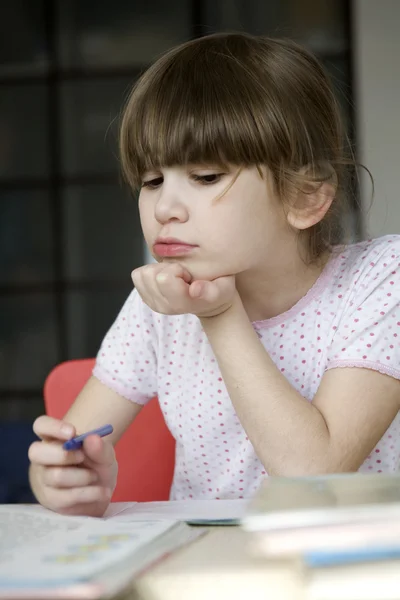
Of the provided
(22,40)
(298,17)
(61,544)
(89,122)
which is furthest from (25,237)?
(61,544)

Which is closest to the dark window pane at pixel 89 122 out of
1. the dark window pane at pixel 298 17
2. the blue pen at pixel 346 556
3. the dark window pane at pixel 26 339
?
the dark window pane at pixel 298 17

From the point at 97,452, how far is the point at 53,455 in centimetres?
5

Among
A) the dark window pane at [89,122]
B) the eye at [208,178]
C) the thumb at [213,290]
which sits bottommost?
the thumb at [213,290]

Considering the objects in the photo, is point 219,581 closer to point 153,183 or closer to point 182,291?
point 182,291

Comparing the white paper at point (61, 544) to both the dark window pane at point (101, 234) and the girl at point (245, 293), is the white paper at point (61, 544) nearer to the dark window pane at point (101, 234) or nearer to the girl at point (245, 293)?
the girl at point (245, 293)

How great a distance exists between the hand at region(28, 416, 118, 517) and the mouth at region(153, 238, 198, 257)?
0.23 metres

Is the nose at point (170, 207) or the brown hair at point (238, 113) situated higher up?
the brown hair at point (238, 113)

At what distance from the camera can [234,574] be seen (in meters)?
0.49

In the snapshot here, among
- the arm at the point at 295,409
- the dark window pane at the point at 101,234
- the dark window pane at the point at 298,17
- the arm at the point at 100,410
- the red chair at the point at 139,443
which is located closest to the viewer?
the arm at the point at 295,409

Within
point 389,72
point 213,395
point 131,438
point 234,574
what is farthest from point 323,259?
point 389,72

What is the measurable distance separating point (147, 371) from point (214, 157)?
397mm

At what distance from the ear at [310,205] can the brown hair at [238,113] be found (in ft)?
0.04

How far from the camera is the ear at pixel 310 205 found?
3.39 feet

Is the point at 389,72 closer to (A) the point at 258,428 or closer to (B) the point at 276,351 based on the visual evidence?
(B) the point at 276,351
